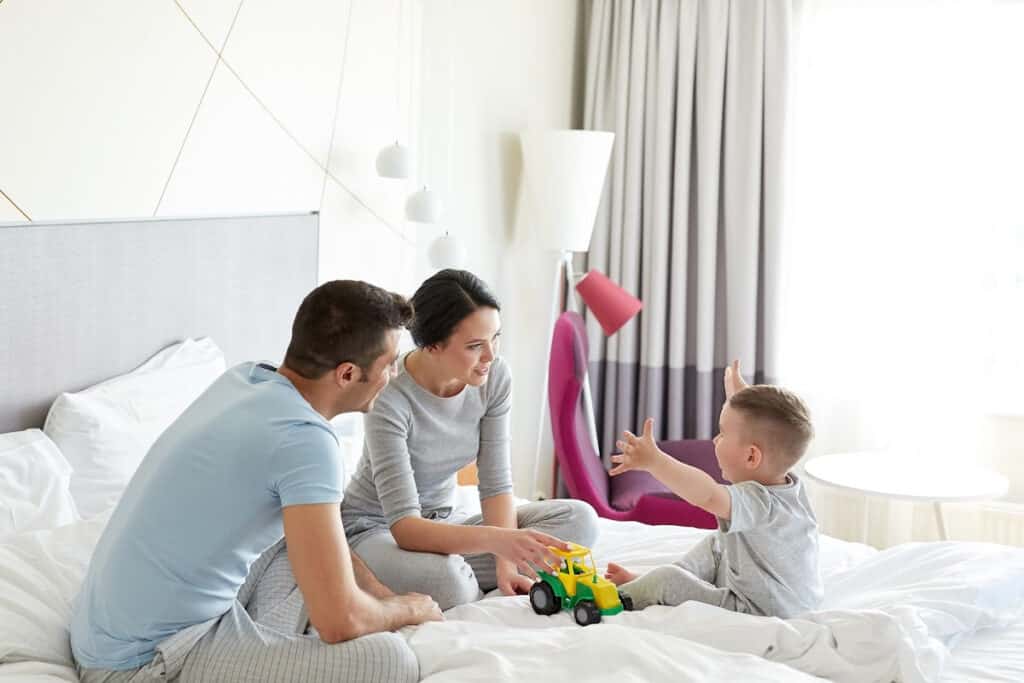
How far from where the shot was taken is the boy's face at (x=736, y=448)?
2.07 meters

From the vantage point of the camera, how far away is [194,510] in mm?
1587

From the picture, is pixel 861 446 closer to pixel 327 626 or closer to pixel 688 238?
pixel 688 238

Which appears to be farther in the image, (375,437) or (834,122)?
(834,122)

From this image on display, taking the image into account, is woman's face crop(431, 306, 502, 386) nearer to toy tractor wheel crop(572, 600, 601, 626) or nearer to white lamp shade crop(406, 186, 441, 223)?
toy tractor wheel crop(572, 600, 601, 626)

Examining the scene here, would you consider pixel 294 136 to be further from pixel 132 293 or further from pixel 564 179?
pixel 564 179

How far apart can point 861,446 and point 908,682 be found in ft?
8.03

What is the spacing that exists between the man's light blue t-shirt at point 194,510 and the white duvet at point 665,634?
104mm

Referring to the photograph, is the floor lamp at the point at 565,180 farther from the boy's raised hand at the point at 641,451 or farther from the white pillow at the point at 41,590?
the white pillow at the point at 41,590

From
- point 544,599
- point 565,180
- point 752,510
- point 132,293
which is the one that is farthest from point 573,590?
point 565,180

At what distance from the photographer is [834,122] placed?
13.5ft

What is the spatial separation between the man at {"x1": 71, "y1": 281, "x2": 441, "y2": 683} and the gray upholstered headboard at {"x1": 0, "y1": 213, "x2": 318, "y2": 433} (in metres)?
0.58

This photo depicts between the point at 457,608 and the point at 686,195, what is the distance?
2.52 m

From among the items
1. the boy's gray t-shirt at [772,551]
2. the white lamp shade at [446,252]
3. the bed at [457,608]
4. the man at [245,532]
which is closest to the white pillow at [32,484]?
the bed at [457,608]

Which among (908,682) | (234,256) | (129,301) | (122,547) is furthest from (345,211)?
(908,682)
